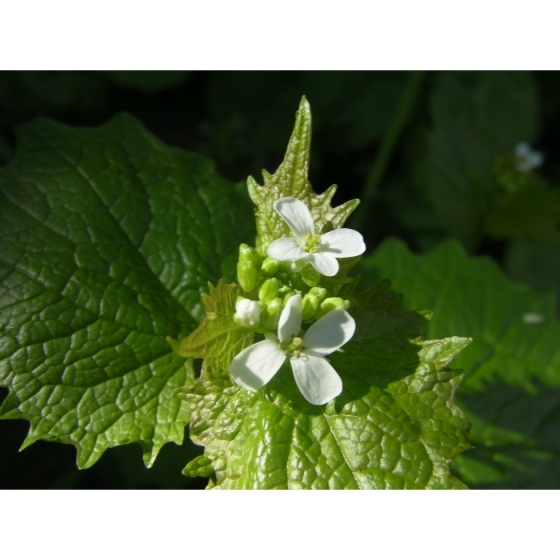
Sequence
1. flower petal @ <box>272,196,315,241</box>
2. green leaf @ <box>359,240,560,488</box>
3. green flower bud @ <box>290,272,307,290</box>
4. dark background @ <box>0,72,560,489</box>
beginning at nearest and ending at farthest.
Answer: flower petal @ <box>272,196,315,241</box> → green flower bud @ <box>290,272,307,290</box> → green leaf @ <box>359,240,560,488</box> → dark background @ <box>0,72,560,489</box>

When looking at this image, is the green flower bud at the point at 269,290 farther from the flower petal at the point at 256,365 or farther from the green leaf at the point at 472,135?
the green leaf at the point at 472,135

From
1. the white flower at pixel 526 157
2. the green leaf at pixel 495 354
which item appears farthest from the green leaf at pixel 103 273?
the white flower at pixel 526 157

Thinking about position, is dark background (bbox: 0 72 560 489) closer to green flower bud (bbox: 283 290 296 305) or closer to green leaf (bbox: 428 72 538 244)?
green leaf (bbox: 428 72 538 244)

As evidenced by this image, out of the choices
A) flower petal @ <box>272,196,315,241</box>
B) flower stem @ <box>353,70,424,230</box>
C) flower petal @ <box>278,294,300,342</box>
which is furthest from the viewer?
flower stem @ <box>353,70,424,230</box>

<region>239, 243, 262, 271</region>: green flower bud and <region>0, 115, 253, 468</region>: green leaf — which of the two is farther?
<region>0, 115, 253, 468</region>: green leaf

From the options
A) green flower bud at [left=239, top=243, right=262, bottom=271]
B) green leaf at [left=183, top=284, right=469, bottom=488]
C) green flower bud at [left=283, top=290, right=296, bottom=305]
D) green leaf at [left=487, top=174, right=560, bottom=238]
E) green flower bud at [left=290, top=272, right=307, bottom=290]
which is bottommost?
green leaf at [left=183, top=284, right=469, bottom=488]

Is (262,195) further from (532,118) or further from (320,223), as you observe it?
(532,118)

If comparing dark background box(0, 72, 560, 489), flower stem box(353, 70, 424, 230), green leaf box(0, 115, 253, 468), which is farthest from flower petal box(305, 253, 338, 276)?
flower stem box(353, 70, 424, 230)
